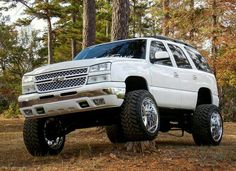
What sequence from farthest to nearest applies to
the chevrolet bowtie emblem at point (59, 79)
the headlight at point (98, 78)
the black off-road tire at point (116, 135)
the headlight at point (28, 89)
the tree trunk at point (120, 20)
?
the tree trunk at point (120, 20), the black off-road tire at point (116, 135), the headlight at point (28, 89), the chevrolet bowtie emblem at point (59, 79), the headlight at point (98, 78)

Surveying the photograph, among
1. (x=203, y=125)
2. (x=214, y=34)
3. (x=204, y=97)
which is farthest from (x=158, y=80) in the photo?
(x=214, y=34)

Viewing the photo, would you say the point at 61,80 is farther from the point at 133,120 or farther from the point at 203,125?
the point at 203,125

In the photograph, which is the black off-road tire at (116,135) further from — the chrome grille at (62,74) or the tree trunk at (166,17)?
the tree trunk at (166,17)

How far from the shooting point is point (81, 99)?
7.70 meters

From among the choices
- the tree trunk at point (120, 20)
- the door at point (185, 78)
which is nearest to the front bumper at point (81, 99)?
the door at point (185, 78)

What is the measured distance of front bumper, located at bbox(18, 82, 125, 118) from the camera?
766 cm

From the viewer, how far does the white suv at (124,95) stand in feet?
25.5

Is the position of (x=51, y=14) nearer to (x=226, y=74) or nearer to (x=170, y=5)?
(x=170, y=5)

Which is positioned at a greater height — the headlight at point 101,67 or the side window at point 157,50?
the side window at point 157,50

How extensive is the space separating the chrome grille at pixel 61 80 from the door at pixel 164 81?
149 centimetres

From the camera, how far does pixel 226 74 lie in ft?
94.1

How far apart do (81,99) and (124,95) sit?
731 mm

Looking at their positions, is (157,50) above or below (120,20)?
below

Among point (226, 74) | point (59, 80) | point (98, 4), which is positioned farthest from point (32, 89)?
point (98, 4)
